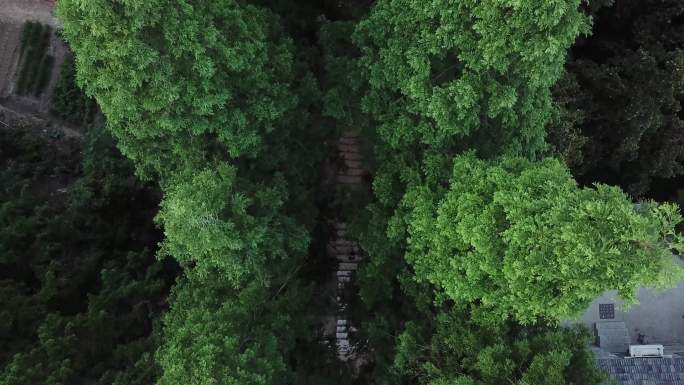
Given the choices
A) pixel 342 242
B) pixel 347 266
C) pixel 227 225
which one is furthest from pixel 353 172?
pixel 227 225

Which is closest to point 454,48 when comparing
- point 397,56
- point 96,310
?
point 397,56

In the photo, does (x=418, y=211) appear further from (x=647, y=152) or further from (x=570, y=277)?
(x=647, y=152)

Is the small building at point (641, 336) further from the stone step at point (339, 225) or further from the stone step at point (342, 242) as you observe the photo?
the stone step at point (339, 225)

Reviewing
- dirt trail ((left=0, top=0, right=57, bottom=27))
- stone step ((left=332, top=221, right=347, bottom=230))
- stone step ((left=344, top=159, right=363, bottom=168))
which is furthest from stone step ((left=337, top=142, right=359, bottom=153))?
dirt trail ((left=0, top=0, right=57, bottom=27))

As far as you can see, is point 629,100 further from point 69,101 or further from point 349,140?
point 69,101

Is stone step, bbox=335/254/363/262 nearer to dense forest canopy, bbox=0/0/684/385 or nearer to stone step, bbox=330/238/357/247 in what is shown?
stone step, bbox=330/238/357/247

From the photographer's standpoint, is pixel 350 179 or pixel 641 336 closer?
pixel 641 336

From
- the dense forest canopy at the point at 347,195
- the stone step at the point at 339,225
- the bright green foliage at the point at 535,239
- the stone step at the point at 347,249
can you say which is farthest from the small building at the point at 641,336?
the stone step at the point at 339,225
